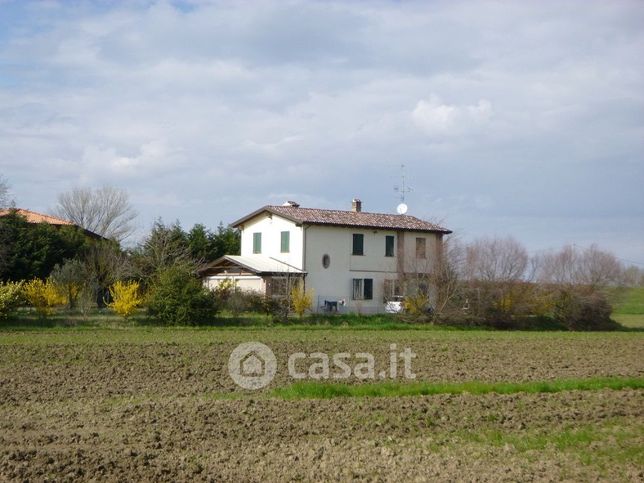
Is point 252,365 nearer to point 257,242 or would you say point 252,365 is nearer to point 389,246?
point 257,242

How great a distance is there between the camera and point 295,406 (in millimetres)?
14609

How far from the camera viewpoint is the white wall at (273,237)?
160 feet

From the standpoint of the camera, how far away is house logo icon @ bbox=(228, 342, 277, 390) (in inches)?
735

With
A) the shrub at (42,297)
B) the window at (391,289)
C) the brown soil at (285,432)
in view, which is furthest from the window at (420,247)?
the brown soil at (285,432)

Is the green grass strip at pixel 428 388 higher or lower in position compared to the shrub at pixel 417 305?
lower

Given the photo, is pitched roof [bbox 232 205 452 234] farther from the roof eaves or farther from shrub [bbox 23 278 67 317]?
shrub [bbox 23 278 67 317]

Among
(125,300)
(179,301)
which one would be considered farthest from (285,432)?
(125,300)

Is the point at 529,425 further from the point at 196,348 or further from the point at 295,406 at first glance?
→ the point at 196,348

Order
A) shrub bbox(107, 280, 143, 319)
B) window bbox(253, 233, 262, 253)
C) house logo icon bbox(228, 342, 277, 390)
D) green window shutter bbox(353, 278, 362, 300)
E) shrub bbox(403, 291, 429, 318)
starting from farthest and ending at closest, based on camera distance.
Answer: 1. window bbox(253, 233, 262, 253)
2. green window shutter bbox(353, 278, 362, 300)
3. shrub bbox(403, 291, 429, 318)
4. shrub bbox(107, 280, 143, 319)
5. house logo icon bbox(228, 342, 277, 390)

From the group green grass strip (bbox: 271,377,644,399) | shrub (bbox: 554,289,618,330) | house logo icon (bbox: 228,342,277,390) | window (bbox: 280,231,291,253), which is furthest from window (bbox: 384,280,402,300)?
green grass strip (bbox: 271,377,644,399)

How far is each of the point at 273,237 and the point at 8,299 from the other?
19.8 meters

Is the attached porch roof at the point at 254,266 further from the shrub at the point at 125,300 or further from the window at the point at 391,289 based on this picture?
the shrub at the point at 125,300

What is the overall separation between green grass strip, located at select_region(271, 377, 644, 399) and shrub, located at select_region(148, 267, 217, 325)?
20.2 m

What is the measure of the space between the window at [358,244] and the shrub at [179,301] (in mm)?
14518
